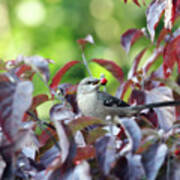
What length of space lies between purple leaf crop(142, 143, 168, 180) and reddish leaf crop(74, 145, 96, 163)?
0.13 metres

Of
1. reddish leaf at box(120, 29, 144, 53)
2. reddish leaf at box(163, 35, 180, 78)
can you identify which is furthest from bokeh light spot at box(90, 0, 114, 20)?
reddish leaf at box(163, 35, 180, 78)

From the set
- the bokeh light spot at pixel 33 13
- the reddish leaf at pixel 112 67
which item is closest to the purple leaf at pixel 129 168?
the reddish leaf at pixel 112 67

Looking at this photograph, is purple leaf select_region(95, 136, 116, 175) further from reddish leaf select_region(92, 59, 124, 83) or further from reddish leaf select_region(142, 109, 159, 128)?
reddish leaf select_region(92, 59, 124, 83)

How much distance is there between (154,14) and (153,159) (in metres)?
0.63

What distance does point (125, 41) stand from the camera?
1.90 metres

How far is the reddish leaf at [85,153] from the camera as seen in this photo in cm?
102

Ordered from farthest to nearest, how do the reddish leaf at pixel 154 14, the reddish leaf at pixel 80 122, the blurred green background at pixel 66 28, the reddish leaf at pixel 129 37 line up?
the blurred green background at pixel 66 28, the reddish leaf at pixel 129 37, the reddish leaf at pixel 154 14, the reddish leaf at pixel 80 122

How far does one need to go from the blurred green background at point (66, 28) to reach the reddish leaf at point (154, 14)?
4.04 meters

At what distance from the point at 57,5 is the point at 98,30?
0.78m

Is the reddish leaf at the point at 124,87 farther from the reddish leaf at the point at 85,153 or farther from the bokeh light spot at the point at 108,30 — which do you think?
the bokeh light spot at the point at 108,30

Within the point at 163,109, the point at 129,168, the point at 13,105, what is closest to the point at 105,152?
the point at 129,168

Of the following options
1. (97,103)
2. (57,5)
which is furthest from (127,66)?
(97,103)

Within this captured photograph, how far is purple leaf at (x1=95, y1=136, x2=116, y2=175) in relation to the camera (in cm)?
95

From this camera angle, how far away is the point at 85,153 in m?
1.03
